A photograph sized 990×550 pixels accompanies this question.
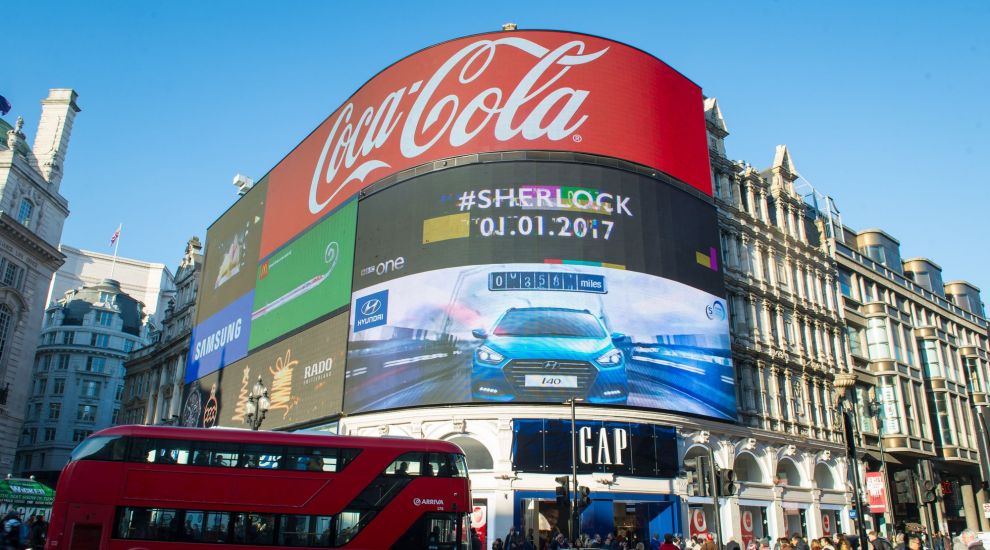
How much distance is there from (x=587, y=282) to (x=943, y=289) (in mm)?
46772

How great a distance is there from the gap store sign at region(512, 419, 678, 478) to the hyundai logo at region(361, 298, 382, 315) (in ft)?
33.0

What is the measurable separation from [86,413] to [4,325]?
3642 cm

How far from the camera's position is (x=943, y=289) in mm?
64750

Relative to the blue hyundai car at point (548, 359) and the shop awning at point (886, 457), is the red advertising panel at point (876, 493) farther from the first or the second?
the shop awning at point (886, 457)

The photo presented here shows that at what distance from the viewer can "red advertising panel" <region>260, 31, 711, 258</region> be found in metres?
37.6

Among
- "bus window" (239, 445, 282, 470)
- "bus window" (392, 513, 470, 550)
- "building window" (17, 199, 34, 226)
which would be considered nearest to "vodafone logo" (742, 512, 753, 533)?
"bus window" (392, 513, 470, 550)

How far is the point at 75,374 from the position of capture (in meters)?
87.8

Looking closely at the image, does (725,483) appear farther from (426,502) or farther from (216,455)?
(216,455)

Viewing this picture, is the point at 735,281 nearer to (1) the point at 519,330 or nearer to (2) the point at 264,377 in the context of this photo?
(1) the point at 519,330

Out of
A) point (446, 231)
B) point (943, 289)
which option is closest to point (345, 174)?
point (446, 231)

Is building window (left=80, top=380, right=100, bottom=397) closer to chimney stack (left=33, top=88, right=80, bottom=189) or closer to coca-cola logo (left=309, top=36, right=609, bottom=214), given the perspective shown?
chimney stack (left=33, top=88, right=80, bottom=189)

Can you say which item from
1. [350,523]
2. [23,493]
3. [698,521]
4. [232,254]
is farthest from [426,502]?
[232,254]

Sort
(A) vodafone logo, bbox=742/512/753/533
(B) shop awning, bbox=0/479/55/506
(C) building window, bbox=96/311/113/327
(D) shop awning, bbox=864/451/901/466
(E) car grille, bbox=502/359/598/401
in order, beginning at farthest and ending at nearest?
(C) building window, bbox=96/311/113/327 → (D) shop awning, bbox=864/451/901/466 → (A) vodafone logo, bbox=742/512/753/533 → (B) shop awning, bbox=0/479/55/506 → (E) car grille, bbox=502/359/598/401

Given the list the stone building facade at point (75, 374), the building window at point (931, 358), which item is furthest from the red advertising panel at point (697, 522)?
the stone building facade at point (75, 374)
